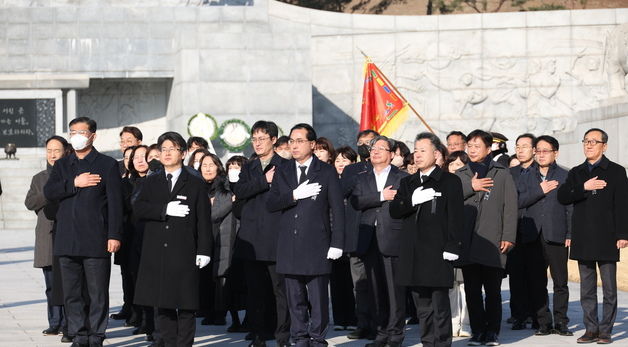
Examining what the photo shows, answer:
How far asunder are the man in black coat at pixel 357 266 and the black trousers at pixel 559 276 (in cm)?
154

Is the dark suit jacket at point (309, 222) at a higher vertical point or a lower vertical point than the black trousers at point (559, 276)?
higher

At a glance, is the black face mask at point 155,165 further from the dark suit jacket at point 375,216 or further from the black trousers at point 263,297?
the dark suit jacket at point 375,216

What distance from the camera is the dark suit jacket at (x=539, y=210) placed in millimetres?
9383

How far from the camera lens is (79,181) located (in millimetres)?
8062

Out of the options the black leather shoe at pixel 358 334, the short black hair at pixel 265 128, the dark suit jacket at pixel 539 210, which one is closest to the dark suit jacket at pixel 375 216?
the black leather shoe at pixel 358 334

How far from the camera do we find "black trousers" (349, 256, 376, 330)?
894 centimetres

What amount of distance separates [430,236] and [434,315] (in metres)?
0.55

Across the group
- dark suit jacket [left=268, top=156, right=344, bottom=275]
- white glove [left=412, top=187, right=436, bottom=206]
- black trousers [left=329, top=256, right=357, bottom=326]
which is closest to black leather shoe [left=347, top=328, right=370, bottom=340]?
black trousers [left=329, top=256, right=357, bottom=326]

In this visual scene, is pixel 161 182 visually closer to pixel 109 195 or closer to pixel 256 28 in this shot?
pixel 109 195

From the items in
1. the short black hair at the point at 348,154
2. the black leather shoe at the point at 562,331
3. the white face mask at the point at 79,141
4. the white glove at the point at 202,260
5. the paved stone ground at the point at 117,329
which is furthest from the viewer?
the short black hair at the point at 348,154

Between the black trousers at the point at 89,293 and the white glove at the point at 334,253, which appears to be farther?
the black trousers at the point at 89,293

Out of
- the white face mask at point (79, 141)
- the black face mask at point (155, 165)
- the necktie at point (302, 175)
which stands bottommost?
the necktie at point (302, 175)

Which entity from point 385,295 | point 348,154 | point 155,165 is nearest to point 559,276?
point 385,295

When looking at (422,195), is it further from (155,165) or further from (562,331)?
(155,165)
